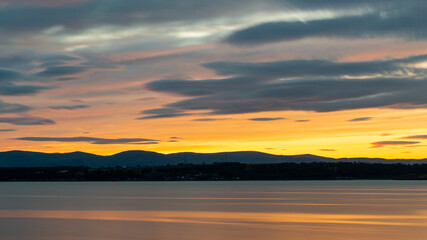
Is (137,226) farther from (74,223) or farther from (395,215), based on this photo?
(395,215)

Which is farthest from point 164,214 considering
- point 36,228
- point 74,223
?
point 36,228

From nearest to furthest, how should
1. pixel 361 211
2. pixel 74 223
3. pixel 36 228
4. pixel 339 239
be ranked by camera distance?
pixel 339 239 → pixel 36 228 → pixel 74 223 → pixel 361 211

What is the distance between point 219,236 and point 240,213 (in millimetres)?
24098

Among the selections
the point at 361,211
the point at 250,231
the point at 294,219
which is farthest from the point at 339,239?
the point at 361,211

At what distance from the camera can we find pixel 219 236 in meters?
50.7

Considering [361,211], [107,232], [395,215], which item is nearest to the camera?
[107,232]

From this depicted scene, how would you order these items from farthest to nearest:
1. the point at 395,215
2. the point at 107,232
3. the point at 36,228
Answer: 1. the point at 395,215
2. the point at 36,228
3. the point at 107,232

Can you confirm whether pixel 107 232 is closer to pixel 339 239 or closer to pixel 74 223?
pixel 74 223

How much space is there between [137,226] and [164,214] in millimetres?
15357

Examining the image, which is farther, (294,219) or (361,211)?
(361,211)

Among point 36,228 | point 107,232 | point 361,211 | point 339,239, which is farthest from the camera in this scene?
point 361,211

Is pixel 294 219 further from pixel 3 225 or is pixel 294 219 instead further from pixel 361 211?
pixel 3 225

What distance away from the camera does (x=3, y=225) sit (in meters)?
60.1

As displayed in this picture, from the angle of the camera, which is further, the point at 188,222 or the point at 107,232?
the point at 188,222
